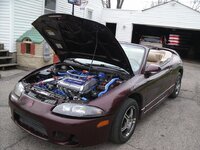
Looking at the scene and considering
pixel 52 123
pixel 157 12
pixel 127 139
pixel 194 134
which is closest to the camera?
pixel 52 123

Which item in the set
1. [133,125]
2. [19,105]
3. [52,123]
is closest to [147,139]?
[133,125]

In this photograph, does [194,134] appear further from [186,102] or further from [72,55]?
[72,55]

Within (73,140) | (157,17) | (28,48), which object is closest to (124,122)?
(73,140)

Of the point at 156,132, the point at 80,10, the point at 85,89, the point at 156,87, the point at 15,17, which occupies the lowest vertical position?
the point at 156,132

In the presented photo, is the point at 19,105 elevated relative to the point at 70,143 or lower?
elevated

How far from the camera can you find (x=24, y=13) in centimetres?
875

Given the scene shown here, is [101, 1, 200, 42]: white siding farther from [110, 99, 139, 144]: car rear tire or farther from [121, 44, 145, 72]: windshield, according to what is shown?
[110, 99, 139, 144]: car rear tire

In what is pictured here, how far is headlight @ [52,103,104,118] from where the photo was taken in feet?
8.34

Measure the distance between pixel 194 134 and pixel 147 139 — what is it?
904mm

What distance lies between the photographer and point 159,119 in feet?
13.8

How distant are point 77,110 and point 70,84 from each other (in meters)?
0.68

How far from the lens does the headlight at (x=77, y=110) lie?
8.34ft

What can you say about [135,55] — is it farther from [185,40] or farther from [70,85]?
[185,40]

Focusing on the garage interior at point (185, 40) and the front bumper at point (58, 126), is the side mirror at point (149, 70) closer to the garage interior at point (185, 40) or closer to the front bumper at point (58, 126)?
the front bumper at point (58, 126)
